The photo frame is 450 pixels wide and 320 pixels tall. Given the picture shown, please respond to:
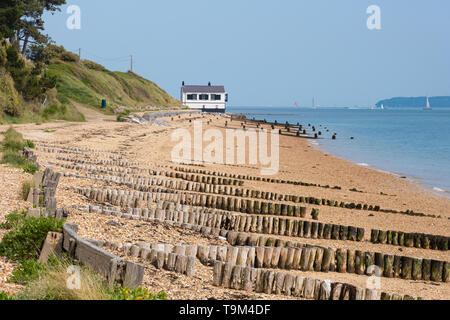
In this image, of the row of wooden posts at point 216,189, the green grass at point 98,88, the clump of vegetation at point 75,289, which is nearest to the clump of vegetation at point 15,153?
the row of wooden posts at point 216,189

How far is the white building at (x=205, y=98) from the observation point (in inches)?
4943

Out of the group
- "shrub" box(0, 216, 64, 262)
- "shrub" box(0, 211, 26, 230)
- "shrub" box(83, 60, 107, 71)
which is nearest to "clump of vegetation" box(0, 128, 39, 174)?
"shrub" box(0, 211, 26, 230)

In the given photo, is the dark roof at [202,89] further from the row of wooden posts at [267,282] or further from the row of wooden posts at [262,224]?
the row of wooden posts at [267,282]

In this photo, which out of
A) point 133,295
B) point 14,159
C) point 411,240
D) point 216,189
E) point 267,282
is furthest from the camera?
point 216,189

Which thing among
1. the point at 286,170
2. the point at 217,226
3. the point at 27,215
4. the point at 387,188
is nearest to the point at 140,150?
the point at 286,170

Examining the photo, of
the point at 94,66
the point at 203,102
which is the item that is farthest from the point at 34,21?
the point at 203,102

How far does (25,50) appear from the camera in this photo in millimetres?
52438

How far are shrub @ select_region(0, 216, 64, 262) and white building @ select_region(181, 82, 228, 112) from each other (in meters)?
119

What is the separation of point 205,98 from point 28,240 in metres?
121

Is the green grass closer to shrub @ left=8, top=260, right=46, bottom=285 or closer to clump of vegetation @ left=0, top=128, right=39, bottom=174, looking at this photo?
clump of vegetation @ left=0, top=128, right=39, bottom=174

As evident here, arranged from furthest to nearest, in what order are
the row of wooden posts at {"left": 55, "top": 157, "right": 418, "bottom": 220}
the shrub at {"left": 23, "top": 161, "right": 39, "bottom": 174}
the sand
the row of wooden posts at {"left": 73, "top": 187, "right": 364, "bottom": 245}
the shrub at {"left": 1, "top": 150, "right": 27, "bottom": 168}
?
1. the row of wooden posts at {"left": 55, "top": 157, "right": 418, "bottom": 220}
2. the shrub at {"left": 1, "top": 150, "right": 27, "bottom": 168}
3. the shrub at {"left": 23, "top": 161, "right": 39, "bottom": 174}
4. the row of wooden posts at {"left": 73, "top": 187, "right": 364, "bottom": 245}
5. the sand

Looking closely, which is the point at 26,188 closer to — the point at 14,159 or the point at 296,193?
the point at 14,159

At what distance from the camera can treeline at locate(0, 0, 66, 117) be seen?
1352 inches

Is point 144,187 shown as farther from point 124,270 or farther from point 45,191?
point 124,270
